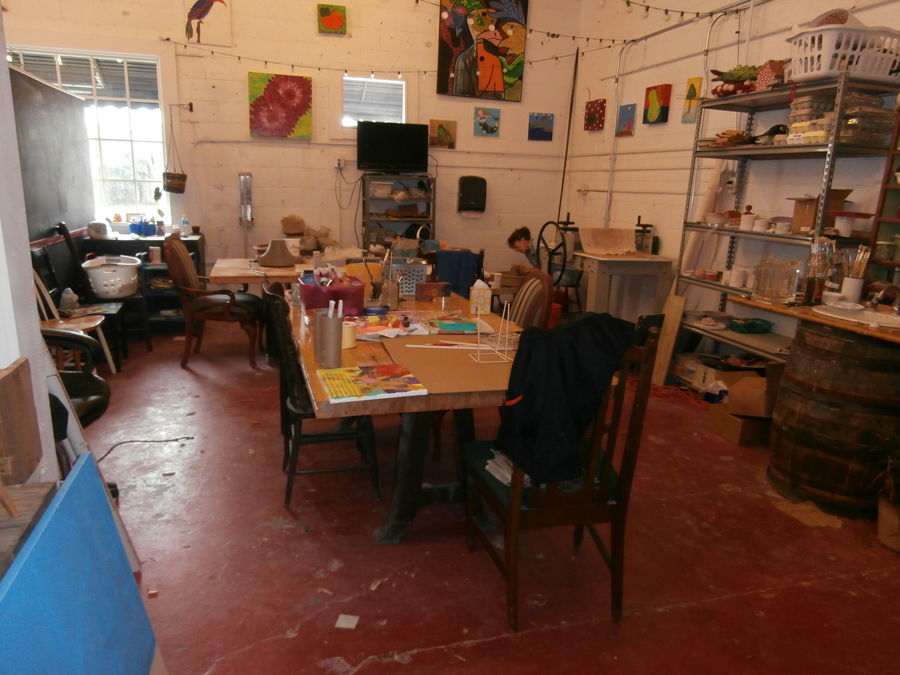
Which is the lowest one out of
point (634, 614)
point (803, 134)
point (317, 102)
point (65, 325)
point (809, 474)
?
point (634, 614)

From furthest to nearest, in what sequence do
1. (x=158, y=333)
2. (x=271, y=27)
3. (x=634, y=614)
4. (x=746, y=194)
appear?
1. (x=271, y=27)
2. (x=158, y=333)
3. (x=746, y=194)
4. (x=634, y=614)

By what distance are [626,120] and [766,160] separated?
Answer: 6.23ft

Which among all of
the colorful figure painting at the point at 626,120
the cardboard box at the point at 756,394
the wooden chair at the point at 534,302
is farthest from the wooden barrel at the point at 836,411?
the colorful figure painting at the point at 626,120

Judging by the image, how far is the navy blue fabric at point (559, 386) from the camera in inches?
64.2

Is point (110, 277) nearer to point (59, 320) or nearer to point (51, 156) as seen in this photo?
point (59, 320)

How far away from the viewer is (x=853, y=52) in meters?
2.98

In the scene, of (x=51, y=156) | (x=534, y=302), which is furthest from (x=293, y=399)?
(x=51, y=156)

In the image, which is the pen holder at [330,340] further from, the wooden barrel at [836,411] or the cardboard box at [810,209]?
the cardboard box at [810,209]

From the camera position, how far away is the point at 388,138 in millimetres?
6117

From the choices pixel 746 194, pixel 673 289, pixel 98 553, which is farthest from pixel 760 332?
pixel 98 553

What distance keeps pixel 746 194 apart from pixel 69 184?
5392 mm

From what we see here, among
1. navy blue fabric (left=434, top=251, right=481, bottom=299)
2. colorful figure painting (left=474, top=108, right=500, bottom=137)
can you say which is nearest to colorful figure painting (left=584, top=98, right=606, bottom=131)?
colorful figure painting (left=474, top=108, right=500, bottom=137)

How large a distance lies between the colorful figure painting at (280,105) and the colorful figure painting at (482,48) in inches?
56.0

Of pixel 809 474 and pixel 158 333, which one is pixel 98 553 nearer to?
pixel 809 474
